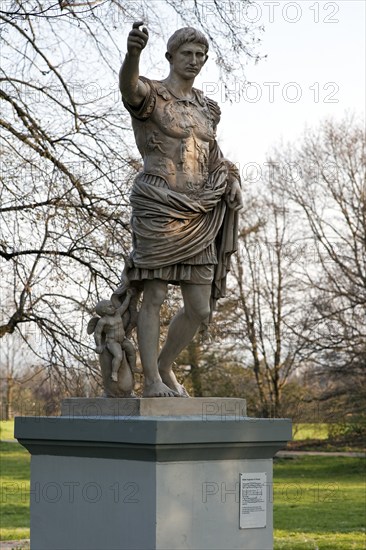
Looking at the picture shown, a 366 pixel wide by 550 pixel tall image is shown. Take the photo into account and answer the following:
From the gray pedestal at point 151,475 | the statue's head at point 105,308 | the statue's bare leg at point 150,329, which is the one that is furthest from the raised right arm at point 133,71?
the gray pedestal at point 151,475

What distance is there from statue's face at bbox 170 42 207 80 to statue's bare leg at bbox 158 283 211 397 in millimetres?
1355

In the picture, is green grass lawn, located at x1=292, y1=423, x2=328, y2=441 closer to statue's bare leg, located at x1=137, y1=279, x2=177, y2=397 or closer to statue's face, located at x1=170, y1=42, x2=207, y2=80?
statue's bare leg, located at x1=137, y1=279, x2=177, y2=397

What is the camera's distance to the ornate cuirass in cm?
621

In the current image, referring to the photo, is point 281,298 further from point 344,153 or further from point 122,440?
point 122,440

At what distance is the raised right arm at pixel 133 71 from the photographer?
5746 millimetres

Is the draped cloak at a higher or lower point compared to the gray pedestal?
higher

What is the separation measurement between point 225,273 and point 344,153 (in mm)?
18364

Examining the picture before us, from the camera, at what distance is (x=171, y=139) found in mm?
6246

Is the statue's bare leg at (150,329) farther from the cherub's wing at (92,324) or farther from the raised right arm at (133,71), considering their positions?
the raised right arm at (133,71)

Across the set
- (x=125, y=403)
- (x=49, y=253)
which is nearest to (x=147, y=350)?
(x=125, y=403)

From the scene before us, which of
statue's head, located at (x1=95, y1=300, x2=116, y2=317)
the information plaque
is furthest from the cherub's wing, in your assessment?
the information plaque

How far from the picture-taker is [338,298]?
75.7 feet

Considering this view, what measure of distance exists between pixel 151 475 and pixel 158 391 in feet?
2.33

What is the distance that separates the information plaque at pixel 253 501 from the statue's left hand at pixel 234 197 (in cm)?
169
